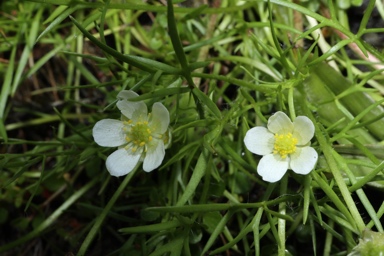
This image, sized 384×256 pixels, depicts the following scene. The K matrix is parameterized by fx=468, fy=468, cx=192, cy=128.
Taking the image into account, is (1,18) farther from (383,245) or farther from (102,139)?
(383,245)

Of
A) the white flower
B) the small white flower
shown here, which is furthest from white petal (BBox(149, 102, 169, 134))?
the small white flower

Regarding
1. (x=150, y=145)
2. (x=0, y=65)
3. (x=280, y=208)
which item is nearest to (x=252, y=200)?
(x=280, y=208)

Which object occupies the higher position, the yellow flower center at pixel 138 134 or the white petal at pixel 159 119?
the white petal at pixel 159 119

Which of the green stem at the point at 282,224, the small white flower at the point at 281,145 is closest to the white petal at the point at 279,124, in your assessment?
the small white flower at the point at 281,145

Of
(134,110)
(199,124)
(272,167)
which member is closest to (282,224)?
(272,167)

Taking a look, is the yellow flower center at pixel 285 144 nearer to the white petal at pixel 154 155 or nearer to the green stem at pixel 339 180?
the green stem at pixel 339 180

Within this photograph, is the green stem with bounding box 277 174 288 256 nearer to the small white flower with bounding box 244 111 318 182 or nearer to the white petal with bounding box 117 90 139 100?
the small white flower with bounding box 244 111 318 182

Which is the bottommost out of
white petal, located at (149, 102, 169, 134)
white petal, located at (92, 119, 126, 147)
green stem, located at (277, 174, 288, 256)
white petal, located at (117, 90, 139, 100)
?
green stem, located at (277, 174, 288, 256)
